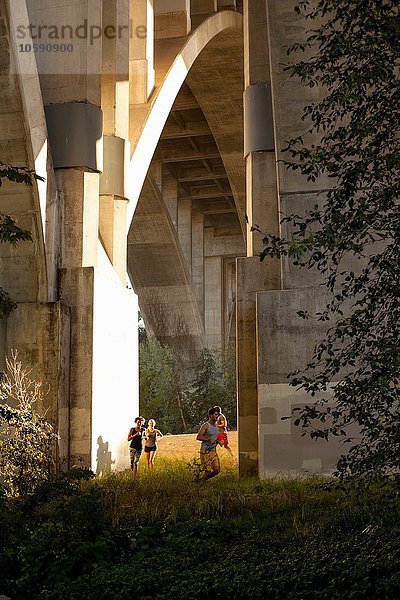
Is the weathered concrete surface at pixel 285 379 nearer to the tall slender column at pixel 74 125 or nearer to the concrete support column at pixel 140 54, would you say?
the tall slender column at pixel 74 125

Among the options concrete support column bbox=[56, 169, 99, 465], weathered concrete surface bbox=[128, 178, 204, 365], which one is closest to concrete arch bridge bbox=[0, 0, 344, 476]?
concrete support column bbox=[56, 169, 99, 465]

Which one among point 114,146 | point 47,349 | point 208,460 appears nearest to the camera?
point 208,460

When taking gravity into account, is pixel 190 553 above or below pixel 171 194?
below

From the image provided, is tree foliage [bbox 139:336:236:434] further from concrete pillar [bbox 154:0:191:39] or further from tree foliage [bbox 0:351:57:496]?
tree foliage [bbox 0:351:57:496]

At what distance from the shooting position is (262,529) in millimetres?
8188

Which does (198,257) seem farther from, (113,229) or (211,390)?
(113,229)

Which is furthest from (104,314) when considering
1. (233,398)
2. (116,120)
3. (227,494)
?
(233,398)

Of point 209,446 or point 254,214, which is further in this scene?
point 254,214

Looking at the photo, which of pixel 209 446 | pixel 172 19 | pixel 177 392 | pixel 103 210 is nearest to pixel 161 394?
pixel 177 392

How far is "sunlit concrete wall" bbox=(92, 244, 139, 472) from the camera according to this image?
1362cm

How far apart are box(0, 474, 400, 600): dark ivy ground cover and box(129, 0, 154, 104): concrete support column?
425 inches

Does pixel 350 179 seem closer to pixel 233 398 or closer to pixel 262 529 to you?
pixel 262 529

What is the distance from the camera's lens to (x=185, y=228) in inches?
1340

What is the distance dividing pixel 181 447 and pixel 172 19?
987 cm
